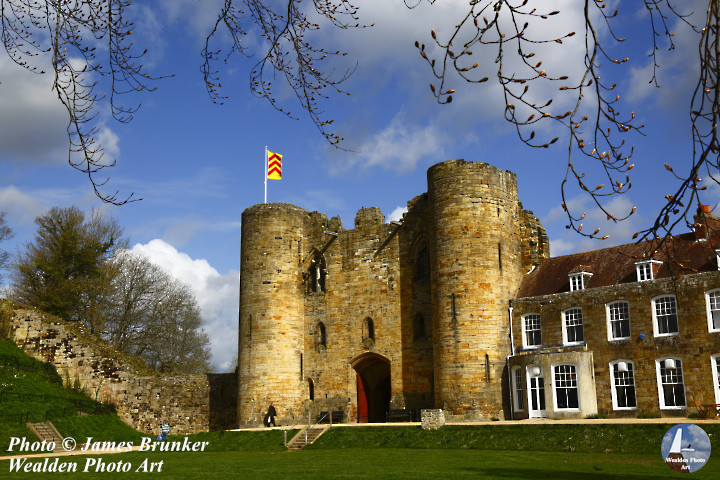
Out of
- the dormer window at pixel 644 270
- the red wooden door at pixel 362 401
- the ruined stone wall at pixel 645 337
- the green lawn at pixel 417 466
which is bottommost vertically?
the green lawn at pixel 417 466

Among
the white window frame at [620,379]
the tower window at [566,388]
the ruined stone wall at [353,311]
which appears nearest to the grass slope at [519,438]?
the tower window at [566,388]

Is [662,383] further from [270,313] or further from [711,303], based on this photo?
[270,313]

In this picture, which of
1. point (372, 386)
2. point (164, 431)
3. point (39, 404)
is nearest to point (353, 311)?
point (372, 386)

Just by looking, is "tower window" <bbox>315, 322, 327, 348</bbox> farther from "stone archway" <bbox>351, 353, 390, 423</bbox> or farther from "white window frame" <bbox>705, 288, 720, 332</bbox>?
"white window frame" <bbox>705, 288, 720, 332</bbox>

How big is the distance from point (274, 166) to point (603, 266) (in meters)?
16.1

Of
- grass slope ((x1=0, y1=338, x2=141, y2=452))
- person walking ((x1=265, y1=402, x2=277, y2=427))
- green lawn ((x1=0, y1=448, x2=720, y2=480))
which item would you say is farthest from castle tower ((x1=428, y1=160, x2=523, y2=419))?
grass slope ((x1=0, y1=338, x2=141, y2=452))

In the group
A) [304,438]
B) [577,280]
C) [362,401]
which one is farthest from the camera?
[362,401]

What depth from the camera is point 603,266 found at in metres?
28.2

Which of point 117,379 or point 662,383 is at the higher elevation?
point 117,379

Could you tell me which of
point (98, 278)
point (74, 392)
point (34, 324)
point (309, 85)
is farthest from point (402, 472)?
point (98, 278)

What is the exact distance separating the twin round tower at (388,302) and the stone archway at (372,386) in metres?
0.06

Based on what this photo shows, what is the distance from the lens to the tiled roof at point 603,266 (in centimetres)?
2575

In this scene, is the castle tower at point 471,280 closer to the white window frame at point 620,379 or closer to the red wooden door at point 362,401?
the white window frame at point 620,379

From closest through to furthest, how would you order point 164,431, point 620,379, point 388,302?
1. point 620,379
2. point 164,431
3. point 388,302
